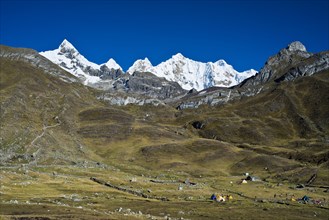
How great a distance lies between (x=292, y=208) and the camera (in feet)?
311

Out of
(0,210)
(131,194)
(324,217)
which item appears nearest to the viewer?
(0,210)

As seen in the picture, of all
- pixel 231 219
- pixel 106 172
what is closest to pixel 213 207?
pixel 231 219

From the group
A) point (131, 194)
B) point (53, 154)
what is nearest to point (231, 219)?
point (131, 194)

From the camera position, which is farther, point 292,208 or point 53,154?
point 53,154

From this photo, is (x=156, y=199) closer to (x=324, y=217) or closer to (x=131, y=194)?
(x=131, y=194)

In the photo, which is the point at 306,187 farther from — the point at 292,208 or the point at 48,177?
Answer: the point at 48,177

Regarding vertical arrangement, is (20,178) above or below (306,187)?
below

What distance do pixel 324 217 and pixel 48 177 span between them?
96467 mm

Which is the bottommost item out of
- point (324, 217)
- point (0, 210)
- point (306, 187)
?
point (0, 210)

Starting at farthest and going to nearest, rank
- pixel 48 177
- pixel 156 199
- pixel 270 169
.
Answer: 1. pixel 270 169
2. pixel 48 177
3. pixel 156 199

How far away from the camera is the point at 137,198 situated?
10662cm

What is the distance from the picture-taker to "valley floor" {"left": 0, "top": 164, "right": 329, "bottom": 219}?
243ft

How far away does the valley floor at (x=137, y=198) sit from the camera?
74.1 metres

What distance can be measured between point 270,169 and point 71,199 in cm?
12155
